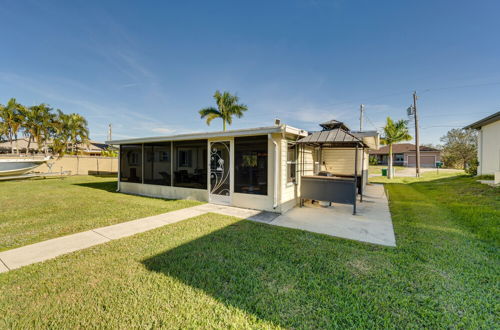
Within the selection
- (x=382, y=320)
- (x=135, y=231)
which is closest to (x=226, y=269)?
(x=382, y=320)

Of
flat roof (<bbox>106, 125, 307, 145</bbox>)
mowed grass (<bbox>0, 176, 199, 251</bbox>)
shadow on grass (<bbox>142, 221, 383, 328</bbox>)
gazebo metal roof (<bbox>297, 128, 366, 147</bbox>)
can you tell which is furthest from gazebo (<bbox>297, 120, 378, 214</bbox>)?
mowed grass (<bbox>0, 176, 199, 251</bbox>)

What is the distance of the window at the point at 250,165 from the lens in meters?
6.08

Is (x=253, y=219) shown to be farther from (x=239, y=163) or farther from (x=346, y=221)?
(x=346, y=221)

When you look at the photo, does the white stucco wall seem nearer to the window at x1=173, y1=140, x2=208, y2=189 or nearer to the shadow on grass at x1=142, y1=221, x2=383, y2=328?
the shadow on grass at x1=142, y1=221, x2=383, y2=328

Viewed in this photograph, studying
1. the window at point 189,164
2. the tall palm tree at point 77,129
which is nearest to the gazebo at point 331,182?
the window at point 189,164

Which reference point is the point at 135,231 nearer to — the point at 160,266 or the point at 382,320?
the point at 160,266

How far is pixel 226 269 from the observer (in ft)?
9.19

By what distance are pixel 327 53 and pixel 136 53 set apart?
10711 mm

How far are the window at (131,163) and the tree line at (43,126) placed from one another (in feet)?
67.3

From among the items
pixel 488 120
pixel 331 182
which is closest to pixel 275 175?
pixel 331 182

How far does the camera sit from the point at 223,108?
55.9 feet

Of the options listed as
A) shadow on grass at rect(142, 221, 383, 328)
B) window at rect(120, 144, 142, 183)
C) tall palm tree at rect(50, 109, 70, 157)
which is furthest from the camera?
tall palm tree at rect(50, 109, 70, 157)

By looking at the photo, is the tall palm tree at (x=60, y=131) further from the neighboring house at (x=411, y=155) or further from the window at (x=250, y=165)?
the neighboring house at (x=411, y=155)

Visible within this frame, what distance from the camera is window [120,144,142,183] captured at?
925 cm
